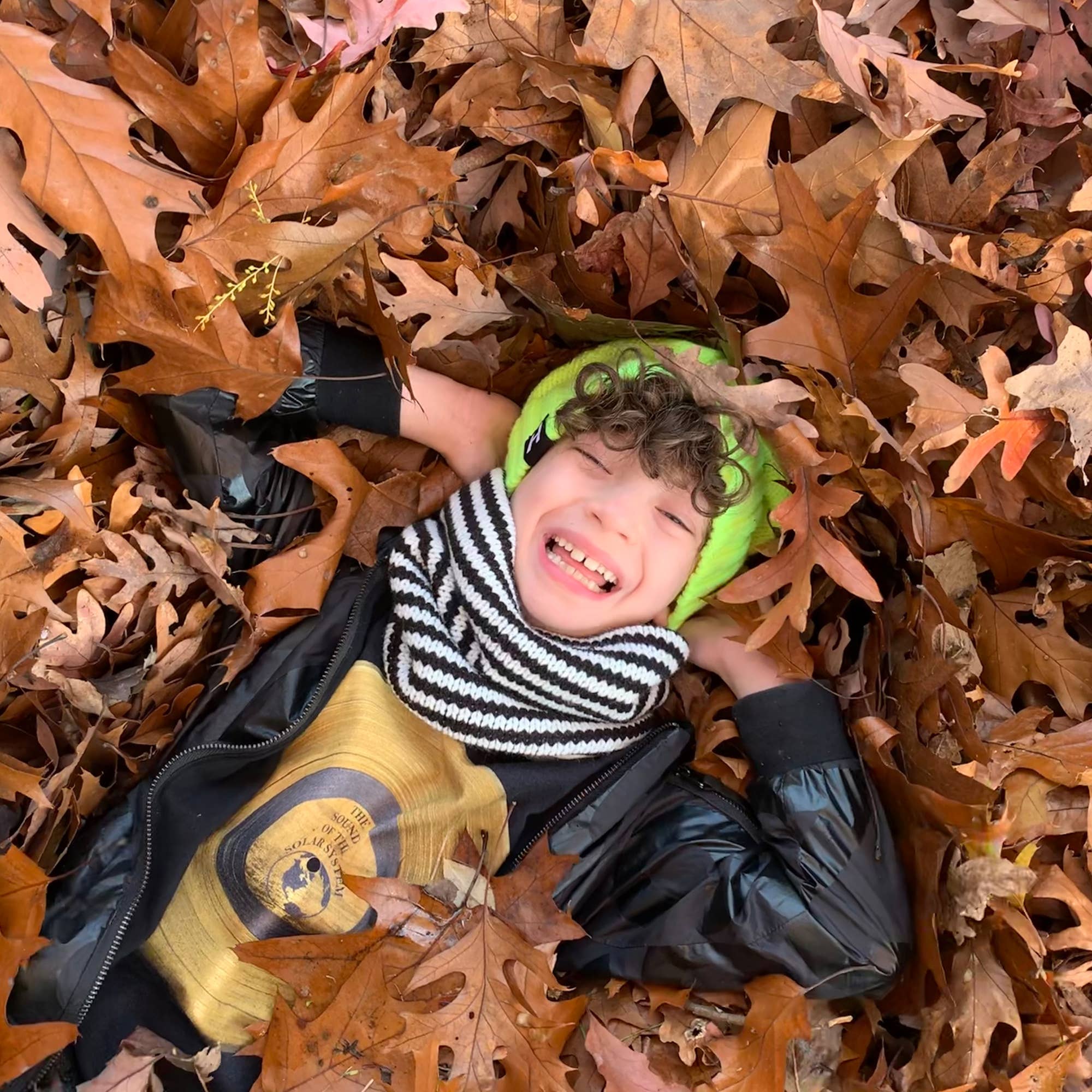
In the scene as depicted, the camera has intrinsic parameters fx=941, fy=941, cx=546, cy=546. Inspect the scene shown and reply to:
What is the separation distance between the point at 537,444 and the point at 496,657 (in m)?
0.54

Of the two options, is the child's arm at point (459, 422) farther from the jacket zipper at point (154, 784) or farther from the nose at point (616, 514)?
the jacket zipper at point (154, 784)

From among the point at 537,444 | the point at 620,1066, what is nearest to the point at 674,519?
the point at 537,444

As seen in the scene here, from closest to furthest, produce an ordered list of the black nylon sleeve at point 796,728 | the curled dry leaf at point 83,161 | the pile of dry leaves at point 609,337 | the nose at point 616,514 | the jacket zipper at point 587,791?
the curled dry leaf at point 83,161, the pile of dry leaves at point 609,337, the nose at point 616,514, the black nylon sleeve at point 796,728, the jacket zipper at point 587,791

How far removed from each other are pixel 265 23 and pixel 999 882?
260 centimetres

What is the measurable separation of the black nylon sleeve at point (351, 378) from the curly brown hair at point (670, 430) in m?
0.48

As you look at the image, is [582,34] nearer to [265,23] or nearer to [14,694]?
[265,23]

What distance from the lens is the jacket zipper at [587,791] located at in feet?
7.93

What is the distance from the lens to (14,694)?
2.21m

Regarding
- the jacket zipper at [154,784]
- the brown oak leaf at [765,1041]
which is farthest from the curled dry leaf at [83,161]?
the brown oak leaf at [765,1041]

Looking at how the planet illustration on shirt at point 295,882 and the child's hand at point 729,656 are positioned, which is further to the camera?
the child's hand at point 729,656

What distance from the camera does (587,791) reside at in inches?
96.0

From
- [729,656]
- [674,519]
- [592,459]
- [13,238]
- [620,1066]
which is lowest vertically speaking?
[620,1066]

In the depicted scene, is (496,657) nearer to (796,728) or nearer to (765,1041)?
(796,728)

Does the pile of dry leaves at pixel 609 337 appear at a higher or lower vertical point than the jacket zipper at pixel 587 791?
higher
